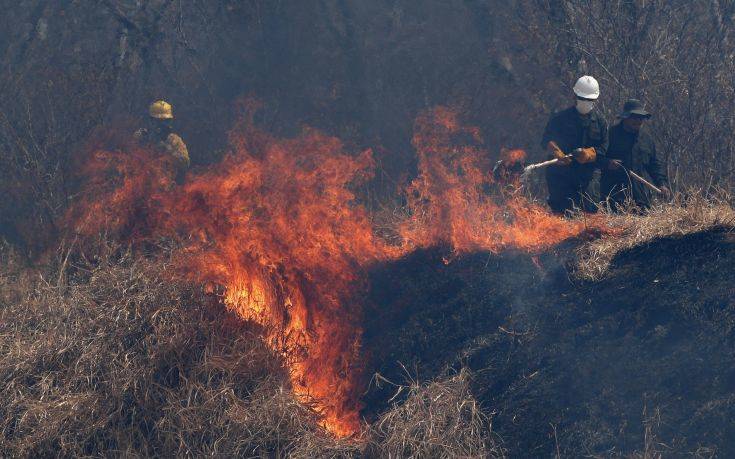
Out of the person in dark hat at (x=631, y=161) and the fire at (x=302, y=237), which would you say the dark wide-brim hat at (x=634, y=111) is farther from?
the fire at (x=302, y=237)

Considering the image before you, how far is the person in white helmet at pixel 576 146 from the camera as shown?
6.28 m

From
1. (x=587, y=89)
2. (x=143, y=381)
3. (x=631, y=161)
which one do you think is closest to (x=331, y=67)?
(x=587, y=89)

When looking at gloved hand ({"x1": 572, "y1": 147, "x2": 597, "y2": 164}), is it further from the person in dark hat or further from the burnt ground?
the burnt ground

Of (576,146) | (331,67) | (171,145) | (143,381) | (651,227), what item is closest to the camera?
(143,381)

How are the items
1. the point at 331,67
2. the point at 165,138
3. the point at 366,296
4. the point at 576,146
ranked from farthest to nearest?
the point at 331,67
the point at 165,138
the point at 576,146
the point at 366,296

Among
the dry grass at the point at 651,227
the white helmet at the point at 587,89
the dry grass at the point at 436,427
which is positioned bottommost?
the dry grass at the point at 436,427

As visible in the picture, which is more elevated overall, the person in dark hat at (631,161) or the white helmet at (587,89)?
the white helmet at (587,89)

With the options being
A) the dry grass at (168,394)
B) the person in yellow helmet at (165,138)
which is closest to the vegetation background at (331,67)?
the person in yellow helmet at (165,138)

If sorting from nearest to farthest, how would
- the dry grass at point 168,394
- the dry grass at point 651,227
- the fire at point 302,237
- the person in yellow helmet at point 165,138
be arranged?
1. the dry grass at point 168,394
2. the dry grass at point 651,227
3. the fire at point 302,237
4. the person in yellow helmet at point 165,138

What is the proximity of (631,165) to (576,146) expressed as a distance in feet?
2.01

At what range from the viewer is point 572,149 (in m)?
6.38

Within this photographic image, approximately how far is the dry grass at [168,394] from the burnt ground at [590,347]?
407mm

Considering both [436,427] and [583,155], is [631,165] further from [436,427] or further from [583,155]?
[436,427]

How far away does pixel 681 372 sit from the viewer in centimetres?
433
